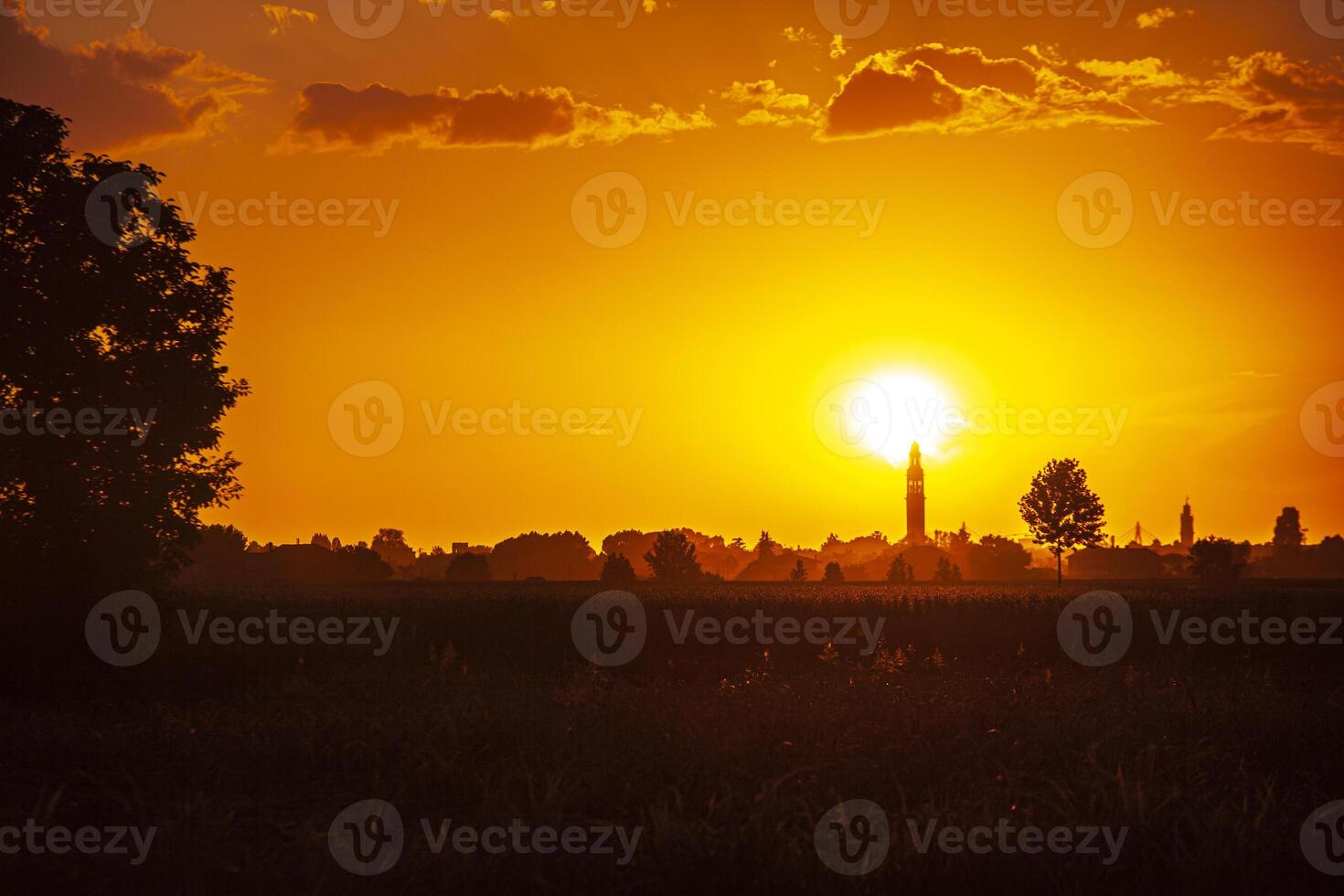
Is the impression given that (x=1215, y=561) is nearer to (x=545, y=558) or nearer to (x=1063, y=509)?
(x=1063, y=509)

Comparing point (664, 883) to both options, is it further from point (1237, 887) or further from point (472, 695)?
point (472, 695)

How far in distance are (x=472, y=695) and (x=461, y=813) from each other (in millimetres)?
5633

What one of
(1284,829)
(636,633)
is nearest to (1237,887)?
(1284,829)

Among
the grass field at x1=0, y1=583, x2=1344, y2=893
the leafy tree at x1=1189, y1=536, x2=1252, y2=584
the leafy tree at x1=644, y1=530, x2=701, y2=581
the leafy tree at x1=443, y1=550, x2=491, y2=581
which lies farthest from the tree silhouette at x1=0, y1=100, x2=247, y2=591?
the leafy tree at x1=443, y1=550, x2=491, y2=581

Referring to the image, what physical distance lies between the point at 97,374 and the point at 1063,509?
3621 inches

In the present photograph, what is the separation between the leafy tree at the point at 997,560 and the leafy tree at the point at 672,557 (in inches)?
2866

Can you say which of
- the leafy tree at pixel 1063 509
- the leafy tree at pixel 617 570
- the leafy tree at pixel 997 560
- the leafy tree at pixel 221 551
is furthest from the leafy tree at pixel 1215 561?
the leafy tree at pixel 221 551

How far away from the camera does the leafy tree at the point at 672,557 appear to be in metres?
117

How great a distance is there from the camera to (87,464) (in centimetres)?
2703

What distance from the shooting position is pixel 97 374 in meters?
27.6

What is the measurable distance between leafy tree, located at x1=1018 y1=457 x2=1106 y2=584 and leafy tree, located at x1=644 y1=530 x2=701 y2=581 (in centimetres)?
3701

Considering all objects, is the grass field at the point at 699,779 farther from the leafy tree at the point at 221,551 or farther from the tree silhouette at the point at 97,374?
the leafy tree at the point at 221,551

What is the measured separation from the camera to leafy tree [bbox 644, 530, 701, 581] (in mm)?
117312

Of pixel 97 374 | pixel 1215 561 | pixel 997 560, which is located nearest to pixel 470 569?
pixel 1215 561
